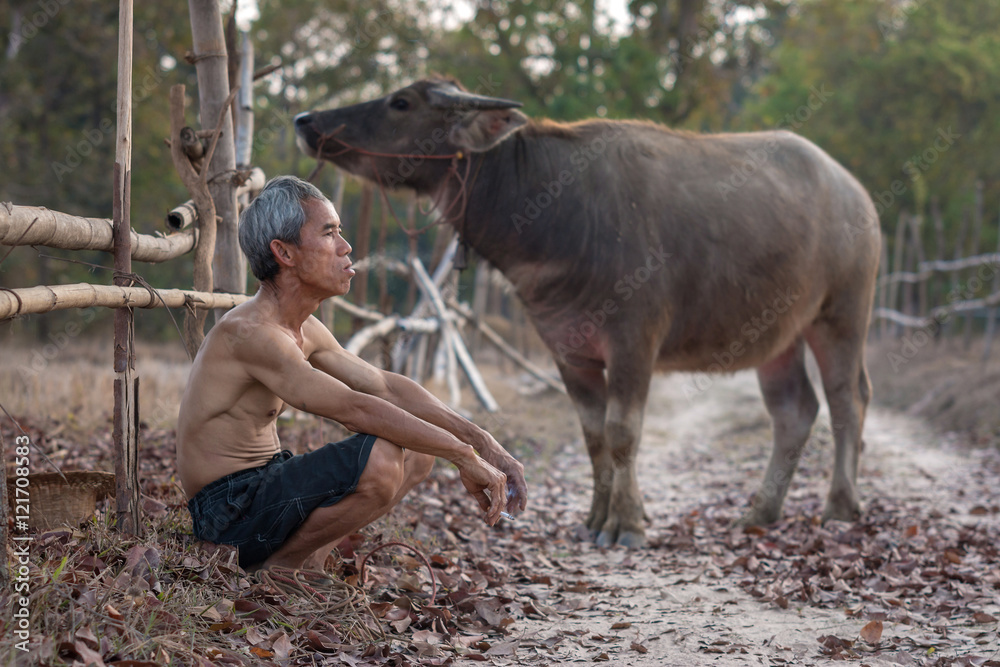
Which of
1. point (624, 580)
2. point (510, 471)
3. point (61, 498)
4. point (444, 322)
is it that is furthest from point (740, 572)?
point (444, 322)

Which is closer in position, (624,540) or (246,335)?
(246,335)

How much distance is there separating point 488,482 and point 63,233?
1554 mm

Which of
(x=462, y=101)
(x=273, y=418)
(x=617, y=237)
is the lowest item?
(x=273, y=418)

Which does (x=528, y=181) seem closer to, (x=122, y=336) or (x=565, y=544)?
(x=565, y=544)

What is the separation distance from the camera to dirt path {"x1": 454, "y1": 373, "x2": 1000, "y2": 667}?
2.98 m

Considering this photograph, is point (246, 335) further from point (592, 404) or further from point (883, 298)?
point (883, 298)

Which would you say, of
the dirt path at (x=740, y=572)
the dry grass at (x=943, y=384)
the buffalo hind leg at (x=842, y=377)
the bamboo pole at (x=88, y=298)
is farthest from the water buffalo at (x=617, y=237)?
the dry grass at (x=943, y=384)

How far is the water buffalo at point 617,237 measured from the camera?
471cm

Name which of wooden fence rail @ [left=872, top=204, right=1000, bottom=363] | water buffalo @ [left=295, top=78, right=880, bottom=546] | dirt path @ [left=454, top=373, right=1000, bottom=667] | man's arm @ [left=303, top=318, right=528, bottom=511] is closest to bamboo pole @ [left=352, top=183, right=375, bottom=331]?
dirt path @ [left=454, top=373, right=1000, bottom=667]

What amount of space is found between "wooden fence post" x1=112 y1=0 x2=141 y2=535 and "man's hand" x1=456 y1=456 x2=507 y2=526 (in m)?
1.21

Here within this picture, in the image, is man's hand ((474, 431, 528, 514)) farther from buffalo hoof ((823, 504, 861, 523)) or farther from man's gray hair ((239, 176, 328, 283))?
buffalo hoof ((823, 504, 861, 523))

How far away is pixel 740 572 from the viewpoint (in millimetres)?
4055

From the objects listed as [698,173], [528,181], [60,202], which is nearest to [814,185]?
[698,173]

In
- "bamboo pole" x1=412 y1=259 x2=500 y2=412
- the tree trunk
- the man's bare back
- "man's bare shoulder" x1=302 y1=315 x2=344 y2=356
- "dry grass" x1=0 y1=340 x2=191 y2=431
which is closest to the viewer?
the man's bare back
